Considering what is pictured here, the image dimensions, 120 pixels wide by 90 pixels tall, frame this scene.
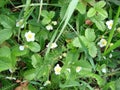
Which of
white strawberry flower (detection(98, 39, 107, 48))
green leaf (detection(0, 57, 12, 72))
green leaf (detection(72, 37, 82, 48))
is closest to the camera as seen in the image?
green leaf (detection(0, 57, 12, 72))

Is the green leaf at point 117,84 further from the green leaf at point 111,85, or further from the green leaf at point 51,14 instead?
the green leaf at point 51,14

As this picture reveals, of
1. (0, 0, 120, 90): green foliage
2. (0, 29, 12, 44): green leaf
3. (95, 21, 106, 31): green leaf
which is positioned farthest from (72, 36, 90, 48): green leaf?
(0, 29, 12, 44): green leaf

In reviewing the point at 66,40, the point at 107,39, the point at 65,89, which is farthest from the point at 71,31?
the point at 65,89

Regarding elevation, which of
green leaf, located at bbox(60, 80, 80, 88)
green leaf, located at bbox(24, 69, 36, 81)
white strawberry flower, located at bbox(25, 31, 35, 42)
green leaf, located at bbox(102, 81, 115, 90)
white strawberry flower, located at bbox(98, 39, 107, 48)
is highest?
white strawberry flower, located at bbox(25, 31, 35, 42)

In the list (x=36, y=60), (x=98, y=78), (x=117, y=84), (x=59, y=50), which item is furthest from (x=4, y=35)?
(x=117, y=84)

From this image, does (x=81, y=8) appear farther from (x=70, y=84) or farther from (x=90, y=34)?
(x=70, y=84)

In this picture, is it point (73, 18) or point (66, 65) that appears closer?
A: point (66, 65)

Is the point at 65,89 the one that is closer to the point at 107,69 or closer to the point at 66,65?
the point at 66,65

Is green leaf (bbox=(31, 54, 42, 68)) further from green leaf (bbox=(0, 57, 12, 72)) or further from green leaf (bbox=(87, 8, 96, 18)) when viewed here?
green leaf (bbox=(87, 8, 96, 18))
